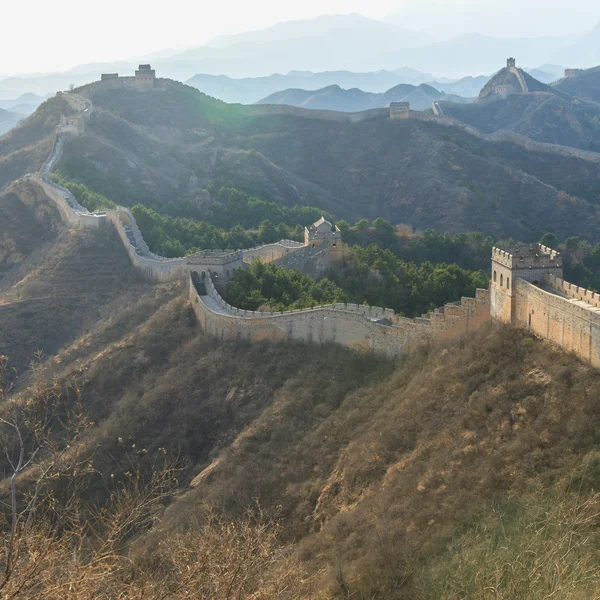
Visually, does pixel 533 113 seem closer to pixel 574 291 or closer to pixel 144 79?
pixel 144 79

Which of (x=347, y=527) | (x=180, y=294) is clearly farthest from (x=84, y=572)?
(x=180, y=294)

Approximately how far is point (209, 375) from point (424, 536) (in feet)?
57.2

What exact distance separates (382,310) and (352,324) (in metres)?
1.22

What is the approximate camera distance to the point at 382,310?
31.2 meters

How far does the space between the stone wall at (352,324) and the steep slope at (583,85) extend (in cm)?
13217

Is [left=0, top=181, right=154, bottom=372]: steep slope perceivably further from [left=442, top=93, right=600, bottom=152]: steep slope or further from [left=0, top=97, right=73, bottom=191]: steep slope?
[left=442, top=93, right=600, bottom=152]: steep slope

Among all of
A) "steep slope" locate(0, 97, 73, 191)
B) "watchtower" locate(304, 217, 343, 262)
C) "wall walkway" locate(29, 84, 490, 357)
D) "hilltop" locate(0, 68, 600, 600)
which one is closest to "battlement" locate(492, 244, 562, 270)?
"wall walkway" locate(29, 84, 490, 357)

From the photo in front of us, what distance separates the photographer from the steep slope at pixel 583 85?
15900 centimetres

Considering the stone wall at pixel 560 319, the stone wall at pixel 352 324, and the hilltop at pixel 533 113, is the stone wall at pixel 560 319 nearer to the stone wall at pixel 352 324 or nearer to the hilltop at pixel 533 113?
the stone wall at pixel 352 324

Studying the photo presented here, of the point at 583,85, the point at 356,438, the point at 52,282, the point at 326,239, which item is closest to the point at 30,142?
the point at 52,282

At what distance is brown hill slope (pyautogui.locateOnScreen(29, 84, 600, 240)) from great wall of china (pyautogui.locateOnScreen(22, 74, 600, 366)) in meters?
24.3

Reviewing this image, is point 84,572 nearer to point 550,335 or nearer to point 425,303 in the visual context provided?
point 550,335

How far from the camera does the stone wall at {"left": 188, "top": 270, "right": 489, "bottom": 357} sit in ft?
91.9

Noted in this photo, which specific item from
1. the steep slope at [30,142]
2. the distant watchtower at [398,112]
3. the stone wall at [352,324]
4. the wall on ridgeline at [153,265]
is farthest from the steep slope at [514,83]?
the stone wall at [352,324]
